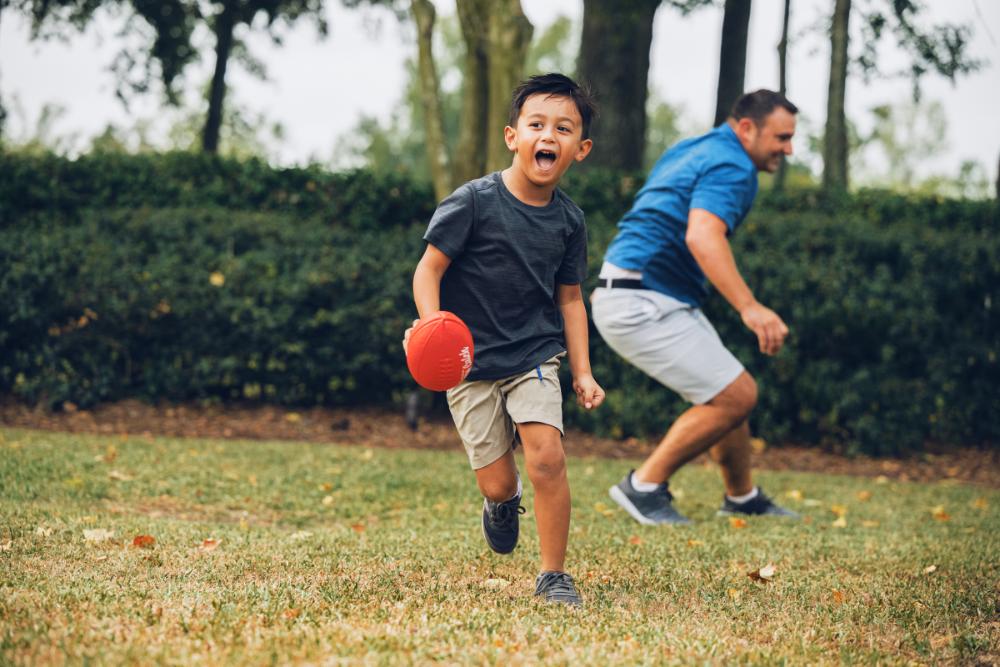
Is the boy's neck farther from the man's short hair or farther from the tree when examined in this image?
the tree

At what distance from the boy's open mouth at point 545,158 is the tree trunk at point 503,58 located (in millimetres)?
6013

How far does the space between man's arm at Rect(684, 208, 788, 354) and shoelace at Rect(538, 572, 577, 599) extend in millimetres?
1663

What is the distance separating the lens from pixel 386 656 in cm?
260

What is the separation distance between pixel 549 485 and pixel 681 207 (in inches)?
85.6

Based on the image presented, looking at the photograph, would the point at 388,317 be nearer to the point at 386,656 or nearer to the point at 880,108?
the point at 386,656

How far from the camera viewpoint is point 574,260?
3.94 metres

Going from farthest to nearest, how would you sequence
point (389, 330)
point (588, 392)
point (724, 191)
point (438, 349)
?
point (389, 330)
point (724, 191)
point (588, 392)
point (438, 349)

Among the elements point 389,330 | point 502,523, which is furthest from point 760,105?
point 389,330

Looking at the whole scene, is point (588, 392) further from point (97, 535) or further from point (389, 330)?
point (389, 330)

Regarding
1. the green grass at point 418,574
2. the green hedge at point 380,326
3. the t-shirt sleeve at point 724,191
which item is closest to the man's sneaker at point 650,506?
the green grass at point 418,574

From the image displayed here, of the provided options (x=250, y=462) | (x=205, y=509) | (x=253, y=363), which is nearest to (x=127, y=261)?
(x=253, y=363)

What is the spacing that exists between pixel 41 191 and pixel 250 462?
5.56 meters

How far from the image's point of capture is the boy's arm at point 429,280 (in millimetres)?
3594

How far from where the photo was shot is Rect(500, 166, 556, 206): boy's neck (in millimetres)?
3816
